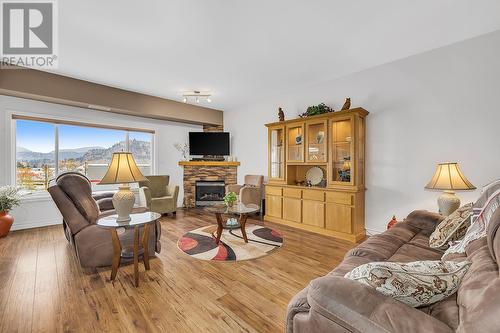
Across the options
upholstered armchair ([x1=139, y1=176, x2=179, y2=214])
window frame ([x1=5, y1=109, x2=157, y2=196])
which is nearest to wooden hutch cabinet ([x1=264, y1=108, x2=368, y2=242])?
upholstered armchair ([x1=139, y1=176, x2=179, y2=214])

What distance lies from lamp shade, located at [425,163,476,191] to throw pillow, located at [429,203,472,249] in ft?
2.01

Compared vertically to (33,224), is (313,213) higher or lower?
higher

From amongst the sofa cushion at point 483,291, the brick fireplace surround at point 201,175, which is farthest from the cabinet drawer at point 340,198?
the brick fireplace surround at point 201,175

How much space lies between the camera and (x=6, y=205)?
12.0ft

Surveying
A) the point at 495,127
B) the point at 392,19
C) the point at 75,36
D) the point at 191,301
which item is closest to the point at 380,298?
the point at 191,301

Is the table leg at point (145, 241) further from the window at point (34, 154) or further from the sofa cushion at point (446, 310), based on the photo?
the window at point (34, 154)

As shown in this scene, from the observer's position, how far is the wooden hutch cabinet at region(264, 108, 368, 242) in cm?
357

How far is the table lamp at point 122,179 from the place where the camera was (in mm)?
2424

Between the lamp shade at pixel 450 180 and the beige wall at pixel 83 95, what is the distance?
15.5 feet

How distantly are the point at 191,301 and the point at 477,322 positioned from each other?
1.90 metres

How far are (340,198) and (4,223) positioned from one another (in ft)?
16.9

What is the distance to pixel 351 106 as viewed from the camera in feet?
12.8

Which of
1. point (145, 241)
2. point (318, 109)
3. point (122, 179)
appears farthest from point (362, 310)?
point (318, 109)

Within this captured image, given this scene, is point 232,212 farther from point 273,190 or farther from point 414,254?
point 414,254
